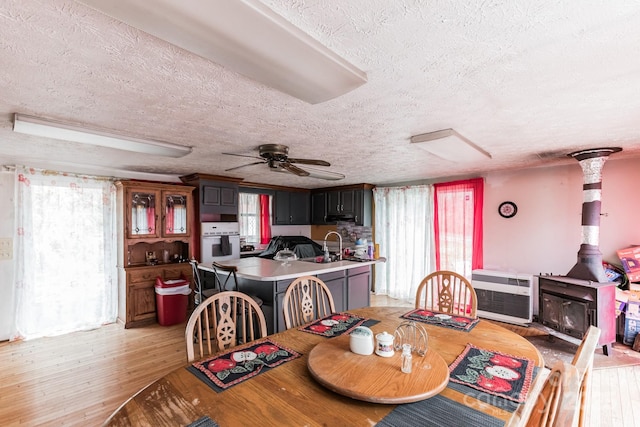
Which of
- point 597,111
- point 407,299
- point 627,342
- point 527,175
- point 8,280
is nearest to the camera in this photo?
point 597,111

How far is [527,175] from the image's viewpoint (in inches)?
161

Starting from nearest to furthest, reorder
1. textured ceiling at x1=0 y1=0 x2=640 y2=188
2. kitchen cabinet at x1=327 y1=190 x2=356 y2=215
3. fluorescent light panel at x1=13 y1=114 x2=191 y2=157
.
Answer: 1. textured ceiling at x1=0 y1=0 x2=640 y2=188
2. fluorescent light panel at x1=13 y1=114 x2=191 y2=157
3. kitchen cabinet at x1=327 y1=190 x2=356 y2=215

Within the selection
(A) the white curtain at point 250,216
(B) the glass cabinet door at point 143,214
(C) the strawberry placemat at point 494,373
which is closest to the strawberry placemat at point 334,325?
(C) the strawberry placemat at point 494,373

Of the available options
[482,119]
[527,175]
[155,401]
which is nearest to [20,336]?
[155,401]

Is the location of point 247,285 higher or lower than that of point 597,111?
lower

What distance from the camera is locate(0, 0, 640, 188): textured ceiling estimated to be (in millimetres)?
1021

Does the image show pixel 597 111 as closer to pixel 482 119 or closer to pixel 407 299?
pixel 482 119

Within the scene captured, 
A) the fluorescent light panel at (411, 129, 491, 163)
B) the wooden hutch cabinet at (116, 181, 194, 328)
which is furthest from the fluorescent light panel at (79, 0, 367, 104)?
the wooden hutch cabinet at (116, 181, 194, 328)

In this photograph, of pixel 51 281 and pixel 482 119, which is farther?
Result: pixel 51 281

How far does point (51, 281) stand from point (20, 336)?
2.14 feet

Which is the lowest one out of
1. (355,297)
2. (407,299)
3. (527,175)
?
(407,299)

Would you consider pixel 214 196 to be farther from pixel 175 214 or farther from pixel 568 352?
pixel 568 352

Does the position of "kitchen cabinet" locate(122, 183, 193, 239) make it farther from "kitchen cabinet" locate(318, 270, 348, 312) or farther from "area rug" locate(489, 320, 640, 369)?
"area rug" locate(489, 320, 640, 369)

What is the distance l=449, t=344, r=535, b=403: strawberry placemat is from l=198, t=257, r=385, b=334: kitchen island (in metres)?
1.78
